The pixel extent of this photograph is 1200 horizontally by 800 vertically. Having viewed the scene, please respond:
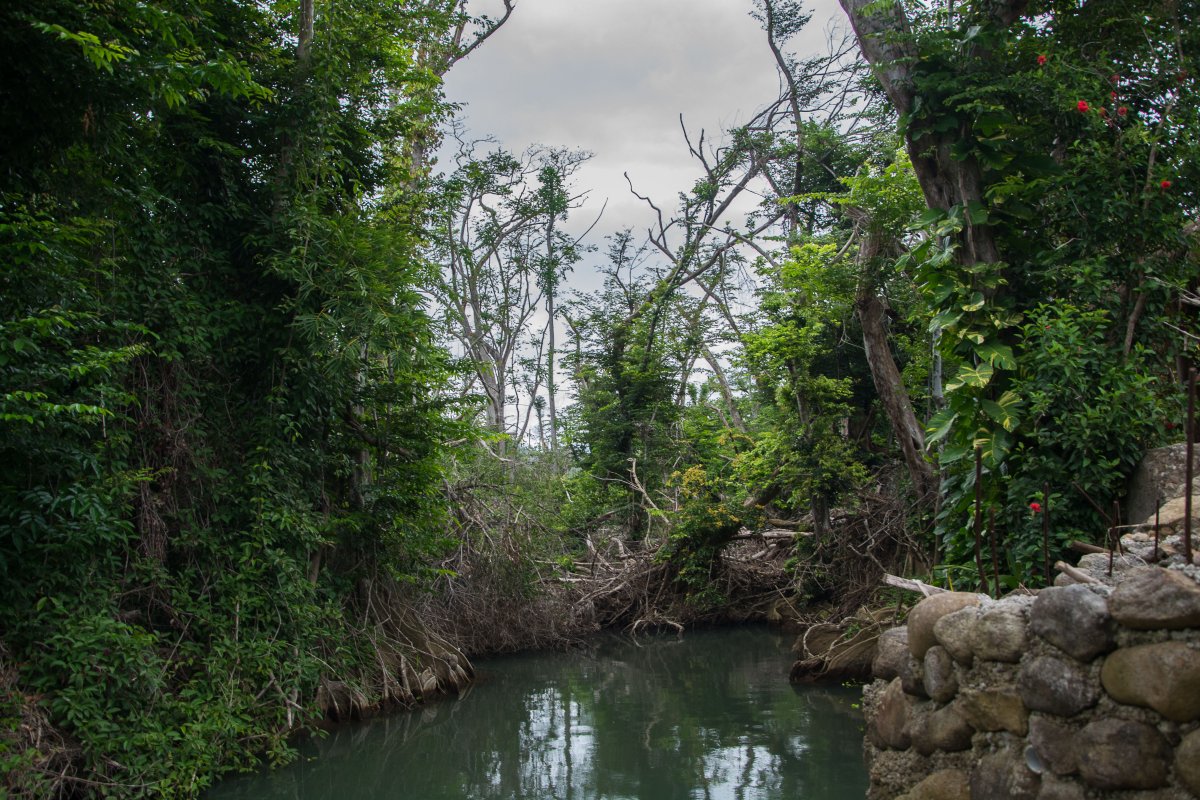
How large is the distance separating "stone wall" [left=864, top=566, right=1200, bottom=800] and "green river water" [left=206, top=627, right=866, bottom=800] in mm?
1906

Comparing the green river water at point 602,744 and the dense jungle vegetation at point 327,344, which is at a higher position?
the dense jungle vegetation at point 327,344

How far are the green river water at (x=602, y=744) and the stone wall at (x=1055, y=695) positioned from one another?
1.91 m

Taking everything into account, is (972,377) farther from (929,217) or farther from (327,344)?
(327,344)

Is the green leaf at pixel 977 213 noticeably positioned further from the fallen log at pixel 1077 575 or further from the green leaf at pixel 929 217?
the fallen log at pixel 1077 575

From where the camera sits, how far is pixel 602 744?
7734 mm

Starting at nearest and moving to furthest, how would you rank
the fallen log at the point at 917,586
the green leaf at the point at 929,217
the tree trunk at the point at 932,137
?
the fallen log at the point at 917,586
the tree trunk at the point at 932,137
the green leaf at the point at 929,217

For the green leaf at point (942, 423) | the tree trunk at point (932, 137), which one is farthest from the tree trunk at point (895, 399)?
the green leaf at point (942, 423)

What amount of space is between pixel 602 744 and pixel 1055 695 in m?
4.93

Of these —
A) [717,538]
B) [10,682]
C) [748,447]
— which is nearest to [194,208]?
[10,682]

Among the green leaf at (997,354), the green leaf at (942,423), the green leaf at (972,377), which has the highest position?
the green leaf at (997,354)

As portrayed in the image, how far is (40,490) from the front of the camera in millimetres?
5551

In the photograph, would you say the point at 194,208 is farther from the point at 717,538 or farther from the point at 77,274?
the point at 717,538

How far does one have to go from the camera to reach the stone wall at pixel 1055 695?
10.4ft

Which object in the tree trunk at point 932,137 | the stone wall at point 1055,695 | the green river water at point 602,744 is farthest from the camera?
the tree trunk at point 932,137
